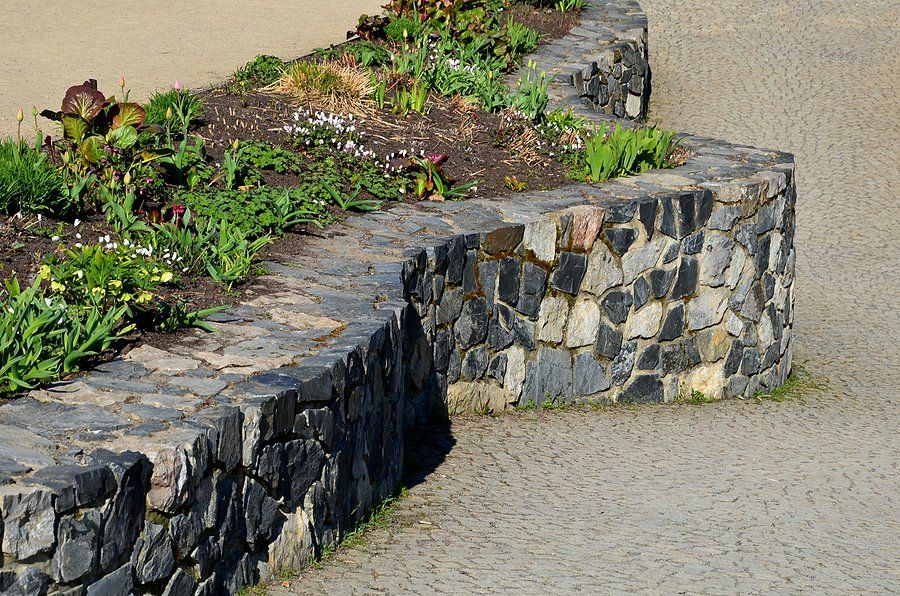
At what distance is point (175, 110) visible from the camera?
23.7ft

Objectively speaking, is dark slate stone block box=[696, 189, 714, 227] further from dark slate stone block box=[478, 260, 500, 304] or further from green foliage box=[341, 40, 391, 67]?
green foliage box=[341, 40, 391, 67]

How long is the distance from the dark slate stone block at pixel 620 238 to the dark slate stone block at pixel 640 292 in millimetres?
255

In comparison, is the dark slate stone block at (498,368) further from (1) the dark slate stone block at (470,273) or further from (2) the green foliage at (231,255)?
(2) the green foliage at (231,255)

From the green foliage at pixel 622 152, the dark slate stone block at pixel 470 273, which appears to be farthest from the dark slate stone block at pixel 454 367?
the green foliage at pixel 622 152

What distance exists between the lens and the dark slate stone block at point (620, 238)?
23.2 ft

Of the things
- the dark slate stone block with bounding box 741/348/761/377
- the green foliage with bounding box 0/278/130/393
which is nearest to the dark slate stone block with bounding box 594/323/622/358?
the dark slate stone block with bounding box 741/348/761/377

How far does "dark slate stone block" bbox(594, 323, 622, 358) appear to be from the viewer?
23.7ft

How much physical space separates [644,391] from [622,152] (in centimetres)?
155

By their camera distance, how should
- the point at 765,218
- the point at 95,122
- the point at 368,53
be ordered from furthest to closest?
1. the point at 368,53
2. the point at 765,218
3. the point at 95,122

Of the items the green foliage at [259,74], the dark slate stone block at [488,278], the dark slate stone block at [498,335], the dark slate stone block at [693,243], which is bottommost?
the dark slate stone block at [498,335]

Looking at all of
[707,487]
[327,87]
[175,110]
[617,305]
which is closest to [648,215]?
[617,305]

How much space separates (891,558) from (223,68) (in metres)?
6.76

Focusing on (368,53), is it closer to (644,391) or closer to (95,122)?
(95,122)

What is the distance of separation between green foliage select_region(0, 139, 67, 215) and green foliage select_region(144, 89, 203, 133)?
1.27 meters
